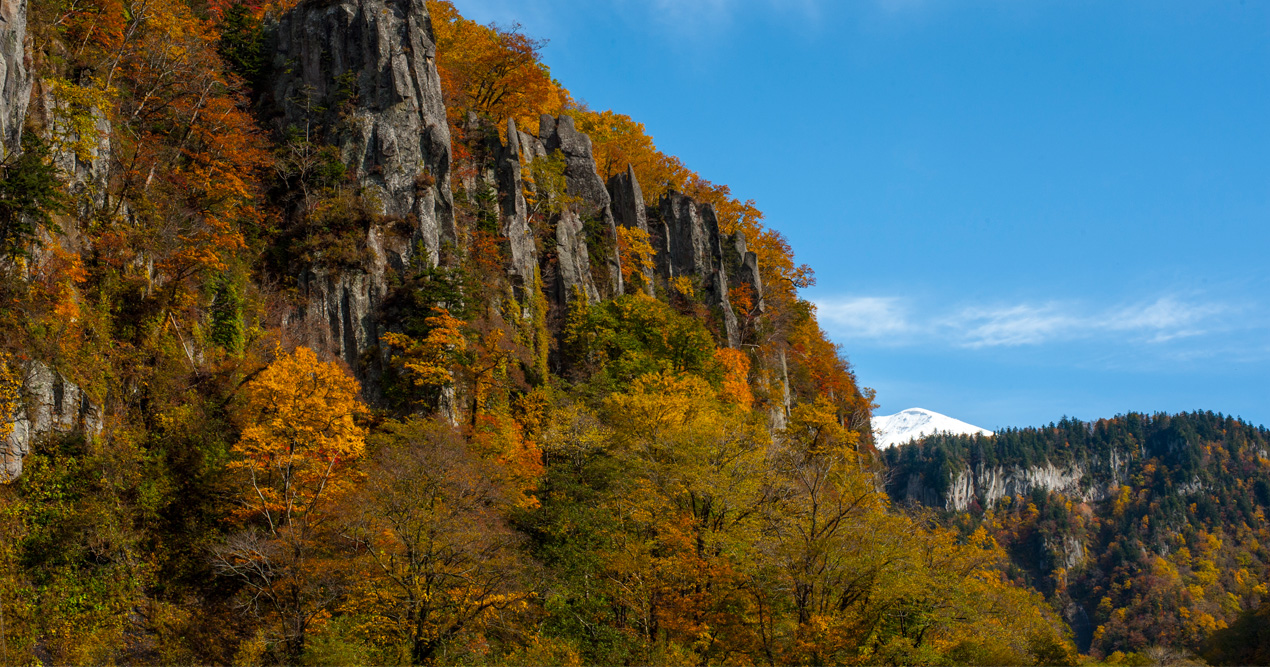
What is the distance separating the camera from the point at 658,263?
5569 centimetres

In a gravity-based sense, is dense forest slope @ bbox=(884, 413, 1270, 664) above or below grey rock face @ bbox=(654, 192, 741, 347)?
below

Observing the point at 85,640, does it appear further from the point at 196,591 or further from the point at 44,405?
the point at 44,405

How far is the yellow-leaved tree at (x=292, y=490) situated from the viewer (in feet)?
75.7

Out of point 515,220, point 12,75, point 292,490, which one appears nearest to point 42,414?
point 292,490

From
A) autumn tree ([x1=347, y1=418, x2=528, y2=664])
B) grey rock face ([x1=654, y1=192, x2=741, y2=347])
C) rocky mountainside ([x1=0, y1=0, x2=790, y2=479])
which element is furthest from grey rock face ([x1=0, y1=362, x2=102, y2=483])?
grey rock face ([x1=654, y1=192, x2=741, y2=347])

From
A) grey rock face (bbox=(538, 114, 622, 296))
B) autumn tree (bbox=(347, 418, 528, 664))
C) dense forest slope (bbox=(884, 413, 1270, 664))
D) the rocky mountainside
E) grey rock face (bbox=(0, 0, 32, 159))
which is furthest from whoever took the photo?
dense forest slope (bbox=(884, 413, 1270, 664))

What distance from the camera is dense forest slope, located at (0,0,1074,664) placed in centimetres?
2316

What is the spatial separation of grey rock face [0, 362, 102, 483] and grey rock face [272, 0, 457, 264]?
15738 millimetres

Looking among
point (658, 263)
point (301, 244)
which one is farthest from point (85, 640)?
point (658, 263)

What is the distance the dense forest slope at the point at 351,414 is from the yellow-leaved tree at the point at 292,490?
0.42ft

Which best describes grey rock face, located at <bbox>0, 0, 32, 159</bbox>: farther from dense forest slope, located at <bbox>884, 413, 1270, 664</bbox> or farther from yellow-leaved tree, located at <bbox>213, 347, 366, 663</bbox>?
dense forest slope, located at <bbox>884, 413, 1270, 664</bbox>

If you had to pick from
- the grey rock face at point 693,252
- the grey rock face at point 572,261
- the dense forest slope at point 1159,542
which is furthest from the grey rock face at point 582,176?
the dense forest slope at point 1159,542

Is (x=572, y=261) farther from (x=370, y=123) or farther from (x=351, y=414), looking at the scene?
(x=351, y=414)

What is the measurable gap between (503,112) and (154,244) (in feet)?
81.2
